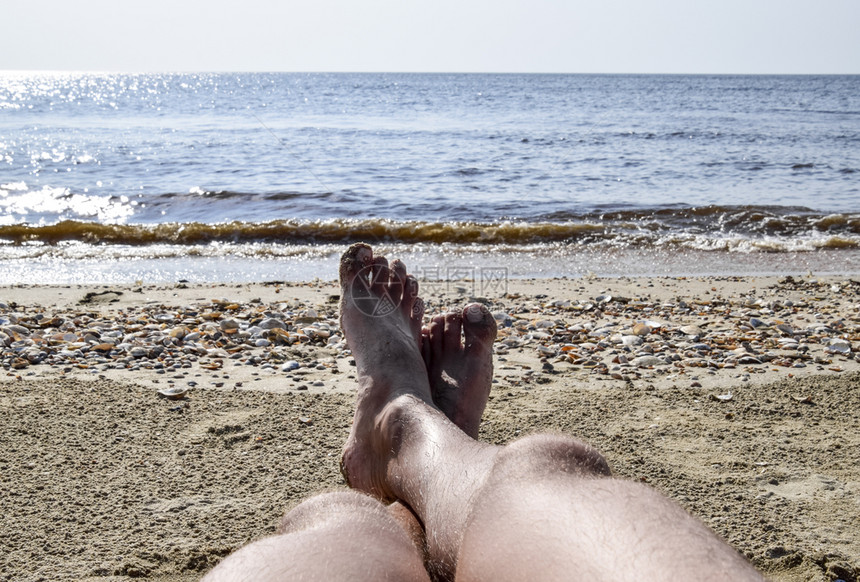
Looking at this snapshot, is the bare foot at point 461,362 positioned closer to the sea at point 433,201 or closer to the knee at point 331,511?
the knee at point 331,511

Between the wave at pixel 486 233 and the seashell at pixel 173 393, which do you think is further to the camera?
the wave at pixel 486 233

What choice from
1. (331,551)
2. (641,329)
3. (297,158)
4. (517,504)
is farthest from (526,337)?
(297,158)

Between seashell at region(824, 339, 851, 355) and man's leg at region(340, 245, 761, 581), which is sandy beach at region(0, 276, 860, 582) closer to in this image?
seashell at region(824, 339, 851, 355)

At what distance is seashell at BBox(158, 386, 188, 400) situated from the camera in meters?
2.90

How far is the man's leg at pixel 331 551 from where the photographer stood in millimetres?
1107

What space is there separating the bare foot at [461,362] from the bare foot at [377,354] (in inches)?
3.8

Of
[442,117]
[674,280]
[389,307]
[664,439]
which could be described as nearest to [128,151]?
[442,117]

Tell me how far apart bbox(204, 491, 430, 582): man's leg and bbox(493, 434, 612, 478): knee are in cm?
26

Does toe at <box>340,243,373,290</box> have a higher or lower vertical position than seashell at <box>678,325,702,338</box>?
higher

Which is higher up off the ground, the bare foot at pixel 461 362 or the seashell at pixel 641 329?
the bare foot at pixel 461 362

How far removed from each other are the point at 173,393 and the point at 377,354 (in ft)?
3.17

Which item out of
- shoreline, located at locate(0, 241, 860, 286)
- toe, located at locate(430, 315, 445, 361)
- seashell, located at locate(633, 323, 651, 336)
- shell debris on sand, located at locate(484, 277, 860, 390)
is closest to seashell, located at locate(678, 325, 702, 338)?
shell debris on sand, located at locate(484, 277, 860, 390)

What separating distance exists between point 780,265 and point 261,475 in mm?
6142

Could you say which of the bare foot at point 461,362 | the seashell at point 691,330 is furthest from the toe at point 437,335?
the seashell at point 691,330
